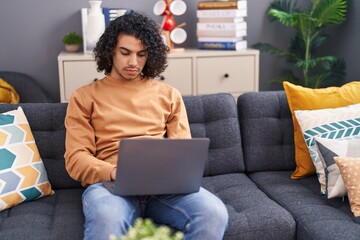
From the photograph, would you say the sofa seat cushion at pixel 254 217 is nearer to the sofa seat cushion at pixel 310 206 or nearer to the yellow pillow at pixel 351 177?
the sofa seat cushion at pixel 310 206

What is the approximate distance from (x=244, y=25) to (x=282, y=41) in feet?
1.46

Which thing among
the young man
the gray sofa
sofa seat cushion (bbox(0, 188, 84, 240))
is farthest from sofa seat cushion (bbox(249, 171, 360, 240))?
sofa seat cushion (bbox(0, 188, 84, 240))

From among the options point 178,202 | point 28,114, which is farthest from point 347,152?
point 28,114

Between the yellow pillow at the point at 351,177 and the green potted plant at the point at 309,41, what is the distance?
1.66 m

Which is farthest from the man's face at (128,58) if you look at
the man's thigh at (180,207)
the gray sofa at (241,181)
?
the man's thigh at (180,207)

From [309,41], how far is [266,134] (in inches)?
57.7

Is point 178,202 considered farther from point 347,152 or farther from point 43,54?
point 43,54

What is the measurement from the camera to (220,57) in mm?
3646

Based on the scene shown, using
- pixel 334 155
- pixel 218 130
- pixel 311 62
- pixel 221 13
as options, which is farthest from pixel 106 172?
pixel 311 62

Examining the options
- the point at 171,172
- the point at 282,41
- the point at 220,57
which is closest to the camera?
the point at 171,172

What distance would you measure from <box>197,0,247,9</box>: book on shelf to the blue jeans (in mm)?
1922

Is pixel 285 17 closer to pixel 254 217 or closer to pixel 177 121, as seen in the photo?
pixel 177 121

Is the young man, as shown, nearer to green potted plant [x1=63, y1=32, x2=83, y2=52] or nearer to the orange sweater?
the orange sweater

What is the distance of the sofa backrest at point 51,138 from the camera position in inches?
91.6
